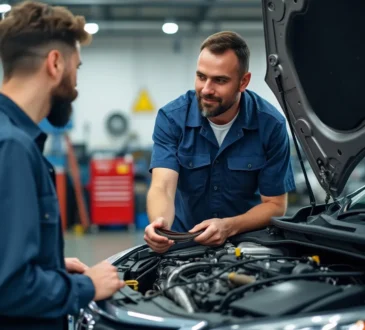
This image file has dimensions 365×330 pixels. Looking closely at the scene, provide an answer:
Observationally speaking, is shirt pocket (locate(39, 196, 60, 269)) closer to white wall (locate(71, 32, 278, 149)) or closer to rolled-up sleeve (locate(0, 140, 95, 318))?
rolled-up sleeve (locate(0, 140, 95, 318))

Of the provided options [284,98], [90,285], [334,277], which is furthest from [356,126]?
[90,285]

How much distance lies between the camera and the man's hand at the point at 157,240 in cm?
221

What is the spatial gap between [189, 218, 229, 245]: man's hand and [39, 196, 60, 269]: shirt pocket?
0.82 m

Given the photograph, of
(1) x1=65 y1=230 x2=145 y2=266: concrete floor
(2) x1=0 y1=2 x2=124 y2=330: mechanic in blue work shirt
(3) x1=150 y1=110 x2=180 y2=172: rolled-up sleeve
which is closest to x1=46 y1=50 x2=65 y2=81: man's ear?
(2) x1=0 y1=2 x2=124 y2=330: mechanic in blue work shirt

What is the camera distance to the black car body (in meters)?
1.59

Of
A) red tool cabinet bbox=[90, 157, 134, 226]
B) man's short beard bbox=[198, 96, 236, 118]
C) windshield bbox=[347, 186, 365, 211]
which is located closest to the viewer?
windshield bbox=[347, 186, 365, 211]

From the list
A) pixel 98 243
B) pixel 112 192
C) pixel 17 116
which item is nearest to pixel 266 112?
pixel 17 116

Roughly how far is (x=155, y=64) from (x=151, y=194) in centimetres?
809

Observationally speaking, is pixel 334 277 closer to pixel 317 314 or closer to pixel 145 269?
pixel 317 314

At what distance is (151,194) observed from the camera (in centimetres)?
269

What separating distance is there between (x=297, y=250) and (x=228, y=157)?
0.68 m

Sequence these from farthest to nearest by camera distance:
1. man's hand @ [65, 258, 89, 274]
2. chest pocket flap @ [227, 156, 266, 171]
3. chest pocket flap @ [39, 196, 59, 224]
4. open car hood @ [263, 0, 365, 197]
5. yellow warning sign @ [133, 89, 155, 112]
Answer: yellow warning sign @ [133, 89, 155, 112], chest pocket flap @ [227, 156, 266, 171], open car hood @ [263, 0, 365, 197], man's hand @ [65, 258, 89, 274], chest pocket flap @ [39, 196, 59, 224]

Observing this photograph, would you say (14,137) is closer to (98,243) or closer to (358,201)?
(358,201)

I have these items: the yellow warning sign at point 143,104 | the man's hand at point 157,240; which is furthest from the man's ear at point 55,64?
the yellow warning sign at point 143,104
